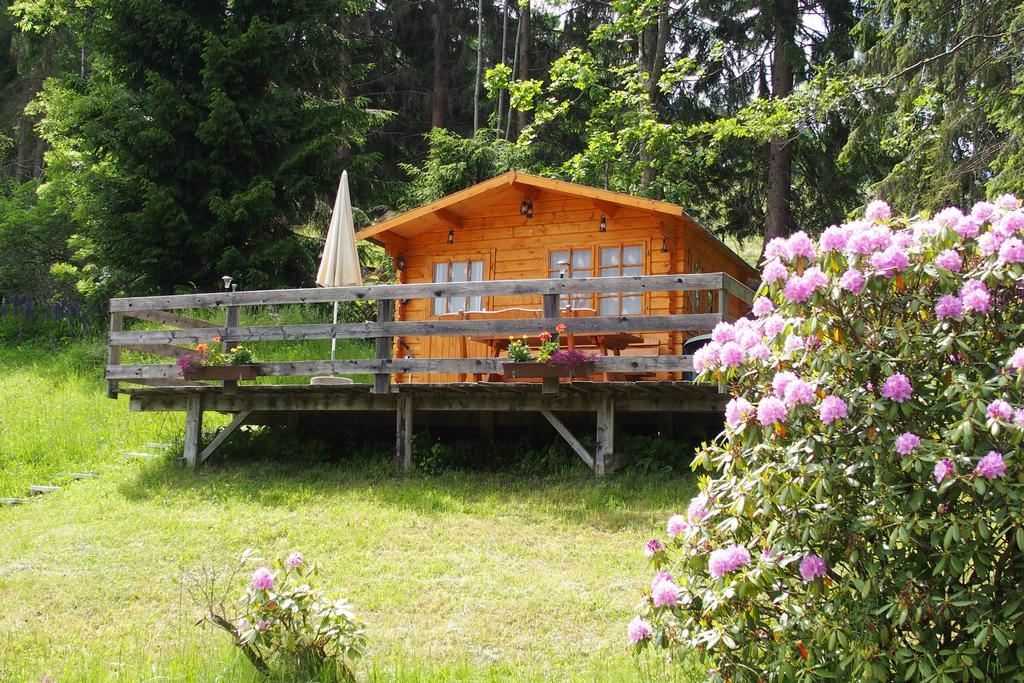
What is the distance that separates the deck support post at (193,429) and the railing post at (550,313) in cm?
445

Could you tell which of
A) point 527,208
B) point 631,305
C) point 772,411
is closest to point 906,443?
point 772,411

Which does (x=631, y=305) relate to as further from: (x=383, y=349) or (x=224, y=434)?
(x=224, y=434)

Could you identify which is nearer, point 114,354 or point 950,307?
point 950,307

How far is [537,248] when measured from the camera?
13586 millimetres

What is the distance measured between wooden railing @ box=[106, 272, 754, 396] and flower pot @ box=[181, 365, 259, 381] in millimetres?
150

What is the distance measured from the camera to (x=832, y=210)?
22.2 m

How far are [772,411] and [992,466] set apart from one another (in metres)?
0.84

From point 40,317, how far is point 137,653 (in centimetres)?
1696

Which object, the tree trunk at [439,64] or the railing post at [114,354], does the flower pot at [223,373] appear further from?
the tree trunk at [439,64]

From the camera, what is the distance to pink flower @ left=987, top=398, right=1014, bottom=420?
3715mm

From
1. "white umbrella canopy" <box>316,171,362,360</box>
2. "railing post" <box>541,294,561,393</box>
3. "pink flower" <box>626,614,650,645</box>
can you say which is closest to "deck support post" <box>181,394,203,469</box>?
"white umbrella canopy" <box>316,171,362,360</box>

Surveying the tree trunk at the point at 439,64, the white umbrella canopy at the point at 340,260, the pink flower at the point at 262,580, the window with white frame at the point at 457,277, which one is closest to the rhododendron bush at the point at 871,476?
the pink flower at the point at 262,580

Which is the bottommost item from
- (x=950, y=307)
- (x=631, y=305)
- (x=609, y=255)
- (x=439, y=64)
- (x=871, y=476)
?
(x=871, y=476)

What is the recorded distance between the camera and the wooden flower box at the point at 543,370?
9734 mm
